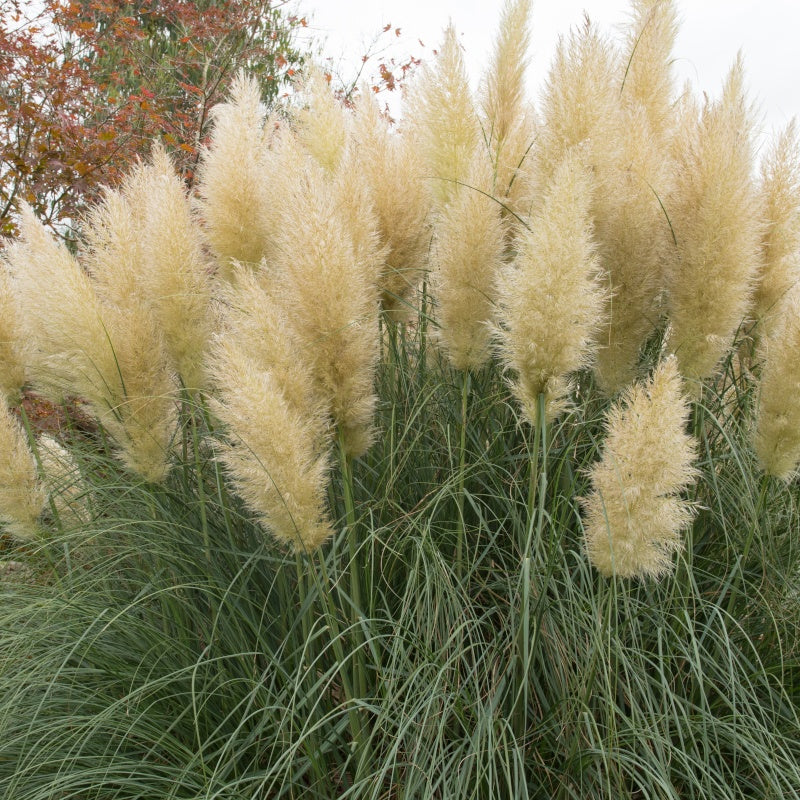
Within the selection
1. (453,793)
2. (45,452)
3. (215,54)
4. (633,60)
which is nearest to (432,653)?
(453,793)

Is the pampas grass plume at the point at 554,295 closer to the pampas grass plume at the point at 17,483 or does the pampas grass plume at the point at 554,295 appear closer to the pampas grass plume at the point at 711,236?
the pampas grass plume at the point at 711,236

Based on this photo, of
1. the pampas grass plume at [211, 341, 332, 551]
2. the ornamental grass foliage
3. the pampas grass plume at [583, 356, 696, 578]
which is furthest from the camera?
the ornamental grass foliage

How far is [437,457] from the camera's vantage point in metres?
3.18

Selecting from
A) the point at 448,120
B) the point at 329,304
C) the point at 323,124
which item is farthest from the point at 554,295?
the point at 323,124

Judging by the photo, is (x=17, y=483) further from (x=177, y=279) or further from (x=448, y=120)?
(x=448, y=120)

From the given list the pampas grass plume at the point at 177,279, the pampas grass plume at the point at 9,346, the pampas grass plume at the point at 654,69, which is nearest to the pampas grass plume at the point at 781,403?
the pampas grass plume at the point at 654,69

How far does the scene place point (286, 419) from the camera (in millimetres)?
2043

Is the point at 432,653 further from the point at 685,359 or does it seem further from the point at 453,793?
the point at 685,359

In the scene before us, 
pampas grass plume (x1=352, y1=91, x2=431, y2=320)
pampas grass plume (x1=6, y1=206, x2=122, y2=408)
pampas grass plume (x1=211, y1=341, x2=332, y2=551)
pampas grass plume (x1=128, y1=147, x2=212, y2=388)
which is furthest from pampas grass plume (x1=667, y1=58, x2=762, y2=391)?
pampas grass plume (x1=6, y1=206, x2=122, y2=408)

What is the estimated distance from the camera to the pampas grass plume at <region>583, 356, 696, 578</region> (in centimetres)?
191

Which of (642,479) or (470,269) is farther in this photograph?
(470,269)

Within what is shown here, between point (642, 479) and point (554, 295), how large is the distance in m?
0.52

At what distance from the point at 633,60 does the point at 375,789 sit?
2661 mm

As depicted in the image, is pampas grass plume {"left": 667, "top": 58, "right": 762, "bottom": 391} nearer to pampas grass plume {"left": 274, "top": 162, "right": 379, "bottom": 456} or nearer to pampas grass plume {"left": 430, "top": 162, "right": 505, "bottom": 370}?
pampas grass plume {"left": 430, "top": 162, "right": 505, "bottom": 370}
